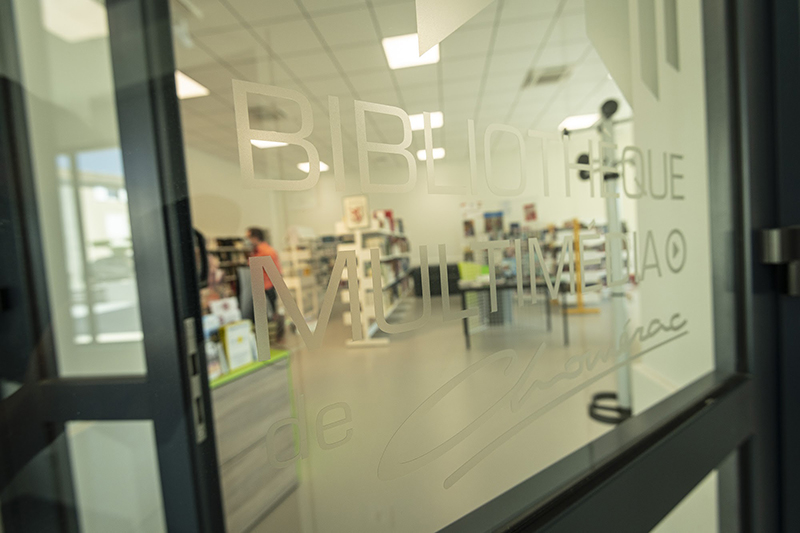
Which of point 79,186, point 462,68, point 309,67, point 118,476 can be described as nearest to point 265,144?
point 309,67

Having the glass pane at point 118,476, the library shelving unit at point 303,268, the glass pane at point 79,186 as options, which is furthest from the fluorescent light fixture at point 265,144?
the glass pane at point 118,476

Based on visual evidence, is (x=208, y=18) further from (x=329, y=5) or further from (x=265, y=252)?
(x=265, y=252)

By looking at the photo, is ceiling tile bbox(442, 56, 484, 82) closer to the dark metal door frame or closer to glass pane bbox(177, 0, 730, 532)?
glass pane bbox(177, 0, 730, 532)

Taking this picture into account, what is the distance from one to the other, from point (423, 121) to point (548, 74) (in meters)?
0.37

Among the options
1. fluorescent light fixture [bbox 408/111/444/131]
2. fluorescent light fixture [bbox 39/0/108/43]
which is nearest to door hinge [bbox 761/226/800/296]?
fluorescent light fixture [bbox 408/111/444/131]

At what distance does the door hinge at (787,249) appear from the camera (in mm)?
844

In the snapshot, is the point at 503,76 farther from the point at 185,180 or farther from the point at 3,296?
the point at 3,296

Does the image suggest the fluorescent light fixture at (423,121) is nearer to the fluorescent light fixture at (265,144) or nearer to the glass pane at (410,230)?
the glass pane at (410,230)

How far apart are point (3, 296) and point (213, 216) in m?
0.41

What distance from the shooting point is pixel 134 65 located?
0.70 meters

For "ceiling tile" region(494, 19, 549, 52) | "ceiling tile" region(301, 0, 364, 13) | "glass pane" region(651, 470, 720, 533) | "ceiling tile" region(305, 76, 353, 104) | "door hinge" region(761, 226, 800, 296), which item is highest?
"ceiling tile" region(494, 19, 549, 52)

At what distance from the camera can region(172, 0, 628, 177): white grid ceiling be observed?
447 mm

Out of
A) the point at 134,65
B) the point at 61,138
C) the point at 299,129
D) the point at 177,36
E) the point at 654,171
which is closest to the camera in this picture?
the point at 299,129

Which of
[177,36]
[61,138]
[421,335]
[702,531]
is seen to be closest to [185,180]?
[177,36]
